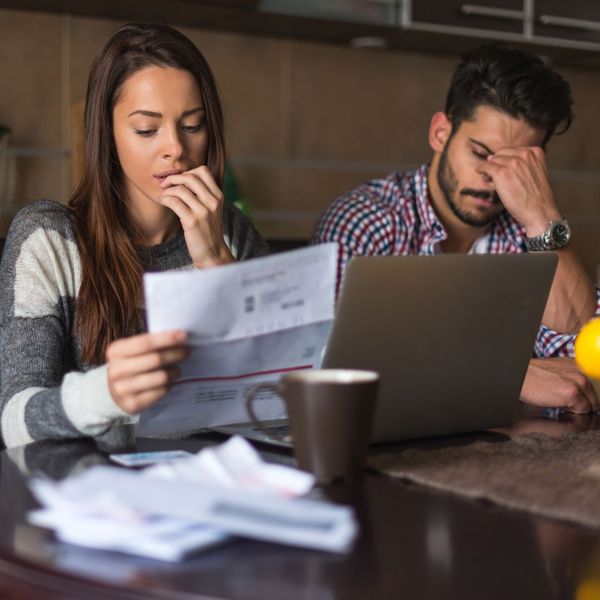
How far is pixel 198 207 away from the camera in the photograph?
148cm

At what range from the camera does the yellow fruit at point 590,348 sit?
4.00ft

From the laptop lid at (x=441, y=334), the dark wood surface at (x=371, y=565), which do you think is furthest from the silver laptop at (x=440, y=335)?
the dark wood surface at (x=371, y=565)

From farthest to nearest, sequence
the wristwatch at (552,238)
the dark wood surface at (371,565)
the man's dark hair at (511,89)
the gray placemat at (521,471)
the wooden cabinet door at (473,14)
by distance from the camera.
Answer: the wooden cabinet door at (473,14) < the man's dark hair at (511,89) < the wristwatch at (552,238) < the gray placemat at (521,471) < the dark wood surface at (371,565)

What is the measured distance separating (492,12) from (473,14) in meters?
0.07

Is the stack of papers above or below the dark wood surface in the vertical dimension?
above

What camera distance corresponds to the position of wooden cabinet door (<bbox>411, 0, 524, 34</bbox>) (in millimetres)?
3064

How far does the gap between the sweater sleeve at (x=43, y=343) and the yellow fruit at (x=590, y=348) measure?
0.57 meters

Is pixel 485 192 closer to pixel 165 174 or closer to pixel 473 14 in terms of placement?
pixel 165 174

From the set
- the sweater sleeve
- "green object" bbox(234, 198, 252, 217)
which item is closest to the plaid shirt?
the sweater sleeve

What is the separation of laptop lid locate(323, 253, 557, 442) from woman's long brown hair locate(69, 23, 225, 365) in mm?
497

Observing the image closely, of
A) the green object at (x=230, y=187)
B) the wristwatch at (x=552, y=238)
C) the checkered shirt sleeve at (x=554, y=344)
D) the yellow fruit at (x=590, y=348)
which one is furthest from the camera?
the green object at (x=230, y=187)

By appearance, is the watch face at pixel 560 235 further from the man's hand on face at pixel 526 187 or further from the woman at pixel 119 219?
the woman at pixel 119 219

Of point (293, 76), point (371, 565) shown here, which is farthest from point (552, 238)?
point (293, 76)

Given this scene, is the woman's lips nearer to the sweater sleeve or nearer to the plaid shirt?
the sweater sleeve
